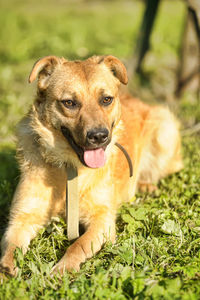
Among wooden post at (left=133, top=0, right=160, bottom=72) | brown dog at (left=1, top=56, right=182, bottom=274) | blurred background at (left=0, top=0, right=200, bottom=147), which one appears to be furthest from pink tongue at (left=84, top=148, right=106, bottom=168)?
Result: wooden post at (left=133, top=0, right=160, bottom=72)

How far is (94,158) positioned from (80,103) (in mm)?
541

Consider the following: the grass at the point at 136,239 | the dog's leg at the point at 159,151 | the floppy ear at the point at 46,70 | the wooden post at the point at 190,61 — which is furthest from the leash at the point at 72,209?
the wooden post at the point at 190,61

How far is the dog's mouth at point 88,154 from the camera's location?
11.2 feet

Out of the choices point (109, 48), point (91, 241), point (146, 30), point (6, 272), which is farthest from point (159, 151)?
point (109, 48)

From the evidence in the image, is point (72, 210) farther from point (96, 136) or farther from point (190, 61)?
point (190, 61)

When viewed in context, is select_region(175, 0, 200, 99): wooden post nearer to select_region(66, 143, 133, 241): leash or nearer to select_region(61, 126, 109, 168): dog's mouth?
select_region(61, 126, 109, 168): dog's mouth

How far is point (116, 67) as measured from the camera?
3854mm

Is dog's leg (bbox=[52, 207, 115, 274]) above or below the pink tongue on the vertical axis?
below

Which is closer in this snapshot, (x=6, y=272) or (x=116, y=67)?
(x=6, y=272)

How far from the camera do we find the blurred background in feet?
23.2

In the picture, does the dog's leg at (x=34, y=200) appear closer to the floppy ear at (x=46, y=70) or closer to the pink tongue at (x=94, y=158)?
the pink tongue at (x=94, y=158)

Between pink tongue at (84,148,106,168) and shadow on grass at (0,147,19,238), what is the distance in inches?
43.8

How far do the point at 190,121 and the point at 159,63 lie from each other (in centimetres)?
334

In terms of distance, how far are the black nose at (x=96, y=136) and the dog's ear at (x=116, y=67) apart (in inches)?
Answer: 32.4
